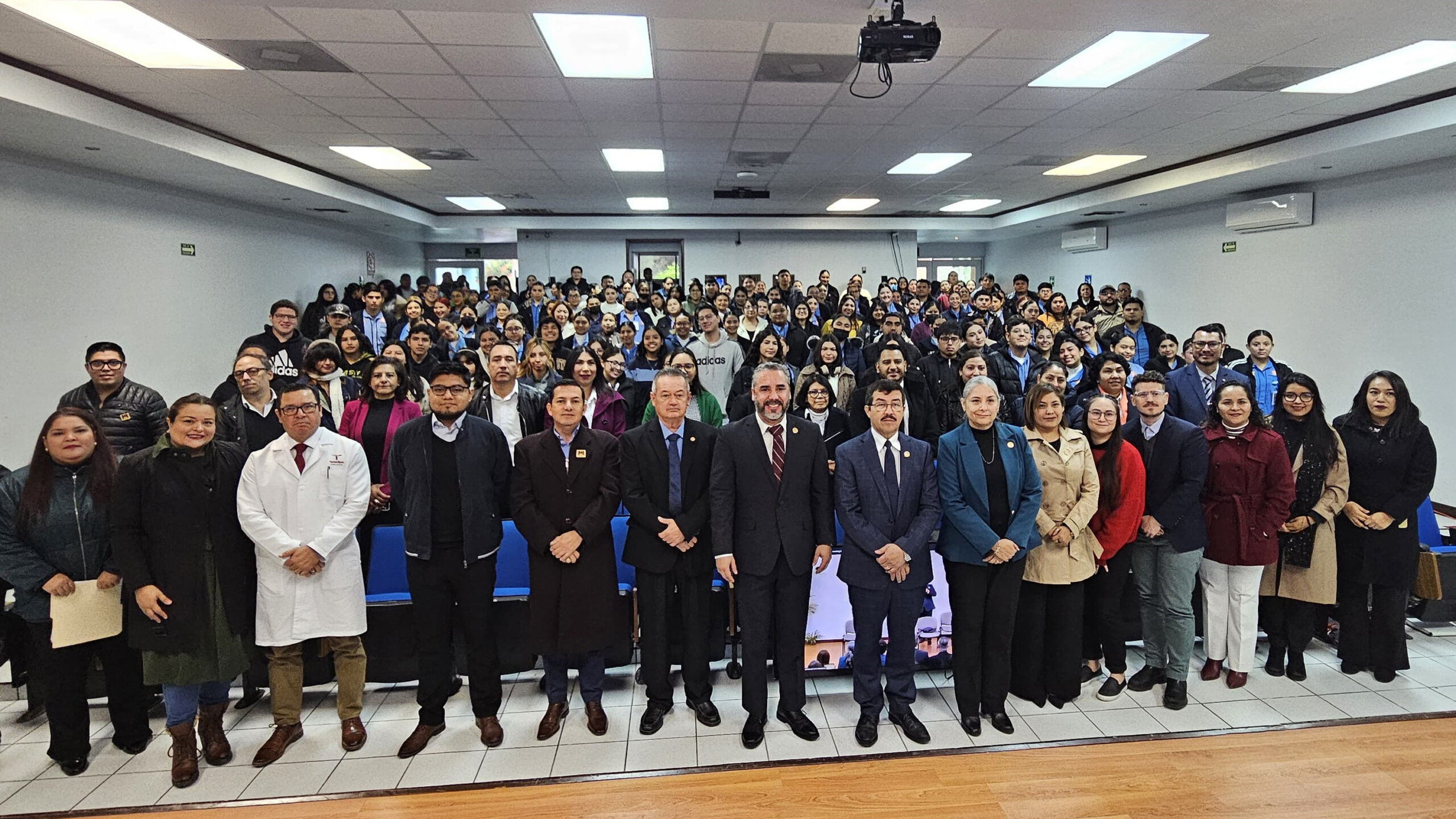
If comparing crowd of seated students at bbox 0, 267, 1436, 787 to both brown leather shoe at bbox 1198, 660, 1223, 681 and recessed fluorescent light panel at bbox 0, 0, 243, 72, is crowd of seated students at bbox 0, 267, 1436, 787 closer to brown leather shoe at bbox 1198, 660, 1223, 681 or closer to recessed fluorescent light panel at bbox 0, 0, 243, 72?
brown leather shoe at bbox 1198, 660, 1223, 681

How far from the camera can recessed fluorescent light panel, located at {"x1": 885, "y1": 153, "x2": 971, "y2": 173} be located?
815cm

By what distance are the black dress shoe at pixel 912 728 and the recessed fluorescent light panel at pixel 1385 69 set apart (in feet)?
17.9

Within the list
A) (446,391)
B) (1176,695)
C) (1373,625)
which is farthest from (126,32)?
(1373,625)

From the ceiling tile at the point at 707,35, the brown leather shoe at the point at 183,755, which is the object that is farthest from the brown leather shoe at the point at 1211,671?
the brown leather shoe at the point at 183,755

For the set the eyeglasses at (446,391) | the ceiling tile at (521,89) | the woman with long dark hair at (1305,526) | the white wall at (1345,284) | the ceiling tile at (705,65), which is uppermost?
the ceiling tile at (521,89)

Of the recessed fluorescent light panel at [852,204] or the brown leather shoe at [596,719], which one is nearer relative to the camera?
the brown leather shoe at [596,719]

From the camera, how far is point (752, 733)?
3246 mm

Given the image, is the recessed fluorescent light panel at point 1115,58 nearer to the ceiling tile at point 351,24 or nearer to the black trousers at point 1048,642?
the black trousers at point 1048,642

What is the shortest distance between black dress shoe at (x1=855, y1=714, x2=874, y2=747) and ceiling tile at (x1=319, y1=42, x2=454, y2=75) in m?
4.75

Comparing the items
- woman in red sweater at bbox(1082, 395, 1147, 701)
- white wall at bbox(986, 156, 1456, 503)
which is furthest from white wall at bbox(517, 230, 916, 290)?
woman in red sweater at bbox(1082, 395, 1147, 701)

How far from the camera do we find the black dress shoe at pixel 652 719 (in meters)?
3.35

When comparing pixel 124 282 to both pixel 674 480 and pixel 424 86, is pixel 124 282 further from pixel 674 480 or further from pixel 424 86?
pixel 674 480

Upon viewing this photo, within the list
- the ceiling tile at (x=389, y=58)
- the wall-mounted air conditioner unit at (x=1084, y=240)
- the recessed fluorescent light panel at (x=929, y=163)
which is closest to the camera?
the ceiling tile at (x=389, y=58)

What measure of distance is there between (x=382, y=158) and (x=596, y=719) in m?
7.29
